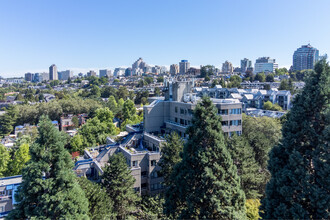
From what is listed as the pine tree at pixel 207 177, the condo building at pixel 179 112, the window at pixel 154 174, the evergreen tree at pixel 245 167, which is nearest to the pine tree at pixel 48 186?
the pine tree at pixel 207 177

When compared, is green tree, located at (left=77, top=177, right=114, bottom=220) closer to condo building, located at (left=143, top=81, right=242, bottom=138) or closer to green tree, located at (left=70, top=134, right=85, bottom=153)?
condo building, located at (left=143, top=81, right=242, bottom=138)

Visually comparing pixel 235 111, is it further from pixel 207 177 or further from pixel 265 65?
pixel 265 65

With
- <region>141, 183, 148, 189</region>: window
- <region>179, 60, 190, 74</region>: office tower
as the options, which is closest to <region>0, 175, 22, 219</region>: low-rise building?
<region>141, 183, 148, 189</region>: window

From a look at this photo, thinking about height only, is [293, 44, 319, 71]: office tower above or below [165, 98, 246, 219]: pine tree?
above

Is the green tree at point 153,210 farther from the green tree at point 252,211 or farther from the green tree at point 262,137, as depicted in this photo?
the green tree at point 262,137

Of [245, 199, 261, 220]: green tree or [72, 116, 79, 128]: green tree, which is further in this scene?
[72, 116, 79, 128]: green tree

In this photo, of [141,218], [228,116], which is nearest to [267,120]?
[228,116]
